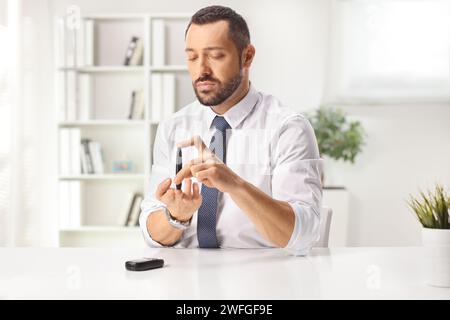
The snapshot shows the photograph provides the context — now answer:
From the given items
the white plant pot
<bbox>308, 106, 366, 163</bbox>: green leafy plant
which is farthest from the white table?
<bbox>308, 106, 366, 163</bbox>: green leafy plant

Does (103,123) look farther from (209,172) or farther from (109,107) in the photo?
(209,172)

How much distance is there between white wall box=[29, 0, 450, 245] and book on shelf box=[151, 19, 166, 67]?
0.36 metres

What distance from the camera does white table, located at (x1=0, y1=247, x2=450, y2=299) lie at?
1095 mm

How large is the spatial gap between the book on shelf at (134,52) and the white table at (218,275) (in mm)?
2451

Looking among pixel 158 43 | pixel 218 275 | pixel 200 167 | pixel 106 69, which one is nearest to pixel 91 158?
pixel 106 69

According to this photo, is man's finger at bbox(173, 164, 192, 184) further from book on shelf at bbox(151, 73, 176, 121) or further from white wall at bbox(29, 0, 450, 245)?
white wall at bbox(29, 0, 450, 245)

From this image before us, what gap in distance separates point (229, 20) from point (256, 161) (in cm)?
42

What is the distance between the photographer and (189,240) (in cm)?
171

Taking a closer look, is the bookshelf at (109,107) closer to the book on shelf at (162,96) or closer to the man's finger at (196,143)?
the book on shelf at (162,96)

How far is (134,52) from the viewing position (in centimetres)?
392

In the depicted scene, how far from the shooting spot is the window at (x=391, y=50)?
13.0ft
